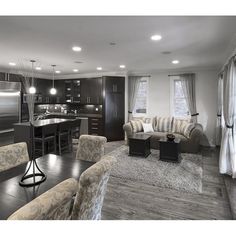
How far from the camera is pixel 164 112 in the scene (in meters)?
6.66

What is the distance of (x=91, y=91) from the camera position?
7391 millimetres

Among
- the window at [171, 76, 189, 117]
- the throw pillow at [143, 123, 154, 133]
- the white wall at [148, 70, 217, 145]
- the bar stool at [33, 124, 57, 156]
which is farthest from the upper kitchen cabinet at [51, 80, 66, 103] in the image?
the white wall at [148, 70, 217, 145]

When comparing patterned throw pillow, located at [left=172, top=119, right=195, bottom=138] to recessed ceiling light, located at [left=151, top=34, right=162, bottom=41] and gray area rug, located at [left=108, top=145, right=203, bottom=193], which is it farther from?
recessed ceiling light, located at [left=151, top=34, right=162, bottom=41]

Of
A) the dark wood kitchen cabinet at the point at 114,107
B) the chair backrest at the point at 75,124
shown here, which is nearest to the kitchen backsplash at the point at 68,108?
the dark wood kitchen cabinet at the point at 114,107

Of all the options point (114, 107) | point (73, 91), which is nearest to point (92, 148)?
point (114, 107)

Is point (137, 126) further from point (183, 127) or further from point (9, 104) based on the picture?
point (9, 104)

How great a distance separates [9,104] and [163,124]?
17.0 ft

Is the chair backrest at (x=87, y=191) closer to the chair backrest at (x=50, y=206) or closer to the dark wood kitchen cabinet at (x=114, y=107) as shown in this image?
the chair backrest at (x=50, y=206)

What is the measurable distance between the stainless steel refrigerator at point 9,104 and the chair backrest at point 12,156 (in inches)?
165

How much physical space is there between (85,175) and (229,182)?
307cm

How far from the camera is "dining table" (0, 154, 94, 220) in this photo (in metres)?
1.36

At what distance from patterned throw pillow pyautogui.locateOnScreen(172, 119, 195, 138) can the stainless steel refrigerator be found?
5.37 metres
